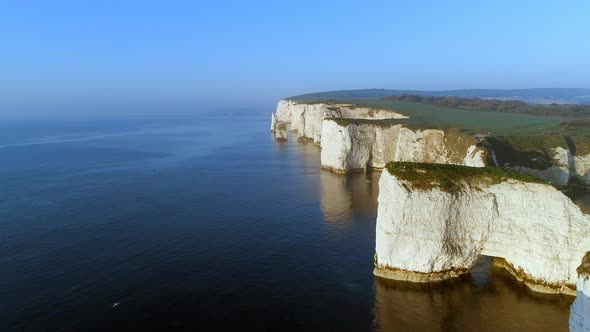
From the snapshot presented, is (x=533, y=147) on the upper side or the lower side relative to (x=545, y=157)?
upper

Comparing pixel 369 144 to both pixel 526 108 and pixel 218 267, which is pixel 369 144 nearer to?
pixel 218 267

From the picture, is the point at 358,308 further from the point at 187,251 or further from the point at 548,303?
the point at 187,251

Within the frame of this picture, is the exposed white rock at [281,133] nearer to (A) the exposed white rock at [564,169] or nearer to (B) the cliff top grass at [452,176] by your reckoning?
(A) the exposed white rock at [564,169]

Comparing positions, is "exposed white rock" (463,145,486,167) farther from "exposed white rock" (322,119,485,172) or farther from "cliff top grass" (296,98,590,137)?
"exposed white rock" (322,119,485,172)

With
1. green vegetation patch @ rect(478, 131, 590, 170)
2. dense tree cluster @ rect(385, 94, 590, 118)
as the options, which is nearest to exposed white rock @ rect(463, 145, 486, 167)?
green vegetation patch @ rect(478, 131, 590, 170)

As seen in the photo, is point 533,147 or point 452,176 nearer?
point 452,176

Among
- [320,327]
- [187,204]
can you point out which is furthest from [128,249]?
[320,327]

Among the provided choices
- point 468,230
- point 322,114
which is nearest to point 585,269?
point 468,230
